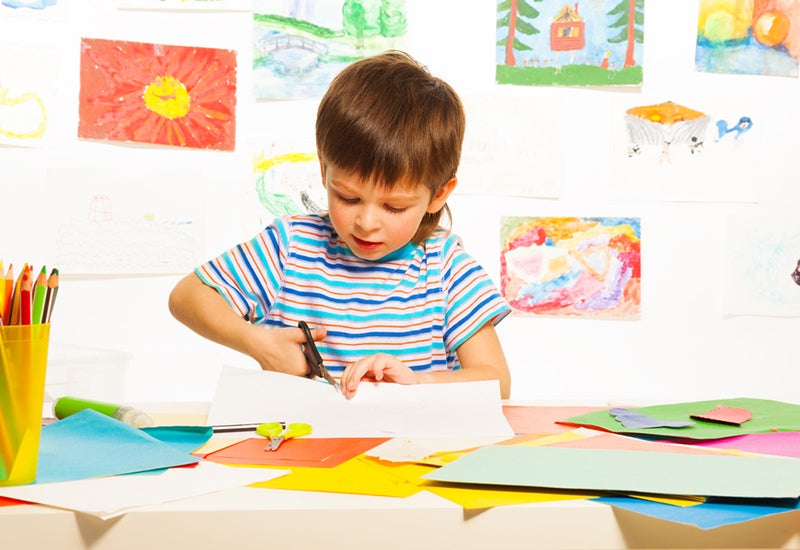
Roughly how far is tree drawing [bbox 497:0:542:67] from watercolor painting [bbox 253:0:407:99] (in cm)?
21

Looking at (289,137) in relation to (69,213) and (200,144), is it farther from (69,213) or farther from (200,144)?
(69,213)

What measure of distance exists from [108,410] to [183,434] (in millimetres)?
92

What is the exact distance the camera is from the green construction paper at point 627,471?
484 millimetres

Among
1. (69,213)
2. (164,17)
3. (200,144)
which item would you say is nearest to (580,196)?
(200,144)

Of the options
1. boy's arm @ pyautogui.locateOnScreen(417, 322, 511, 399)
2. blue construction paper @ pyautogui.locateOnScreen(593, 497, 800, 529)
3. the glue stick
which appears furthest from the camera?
boy's arm @ pyautogui.locateOnScreen(417, 322, 511, 399)

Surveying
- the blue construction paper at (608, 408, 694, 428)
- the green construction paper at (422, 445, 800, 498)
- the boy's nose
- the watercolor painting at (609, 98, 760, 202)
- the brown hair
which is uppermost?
the watercolor painting at (609, 98, 760, 202)

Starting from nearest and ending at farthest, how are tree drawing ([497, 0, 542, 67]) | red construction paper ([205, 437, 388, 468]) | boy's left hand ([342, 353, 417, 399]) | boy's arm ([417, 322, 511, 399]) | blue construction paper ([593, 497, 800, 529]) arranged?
1. blue construction paper ([593, 497, 800, 529])
2. red construction paper ([205, 437, 388, 468])
3. boy's left hand ([342, 353, 417, 399])
4. boy's arm ([417, 322, 511, 399])
5. tree drawing ([497, 0, 542, 67])

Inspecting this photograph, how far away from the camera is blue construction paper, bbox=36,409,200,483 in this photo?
20.8 inches

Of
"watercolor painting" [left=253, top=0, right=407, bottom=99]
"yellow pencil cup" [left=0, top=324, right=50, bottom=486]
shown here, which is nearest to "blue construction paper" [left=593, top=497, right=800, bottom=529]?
"yellow pencil cup" [left=0, top=324, right=50, bottom=486]

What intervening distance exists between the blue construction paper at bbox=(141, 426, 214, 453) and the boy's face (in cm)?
36

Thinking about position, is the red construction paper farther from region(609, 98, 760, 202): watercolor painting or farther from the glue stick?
region(609, 98, 760, 202): watercolor painting

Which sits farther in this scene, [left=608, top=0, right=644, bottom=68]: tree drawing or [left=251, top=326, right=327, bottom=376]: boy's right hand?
[left=608, top=0, right=644, bottom=68]: tree drawing

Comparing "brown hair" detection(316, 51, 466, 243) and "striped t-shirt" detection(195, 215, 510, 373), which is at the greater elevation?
"brown hair" detection(316, 51, 466, 243)

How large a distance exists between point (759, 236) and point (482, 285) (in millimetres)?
1069
